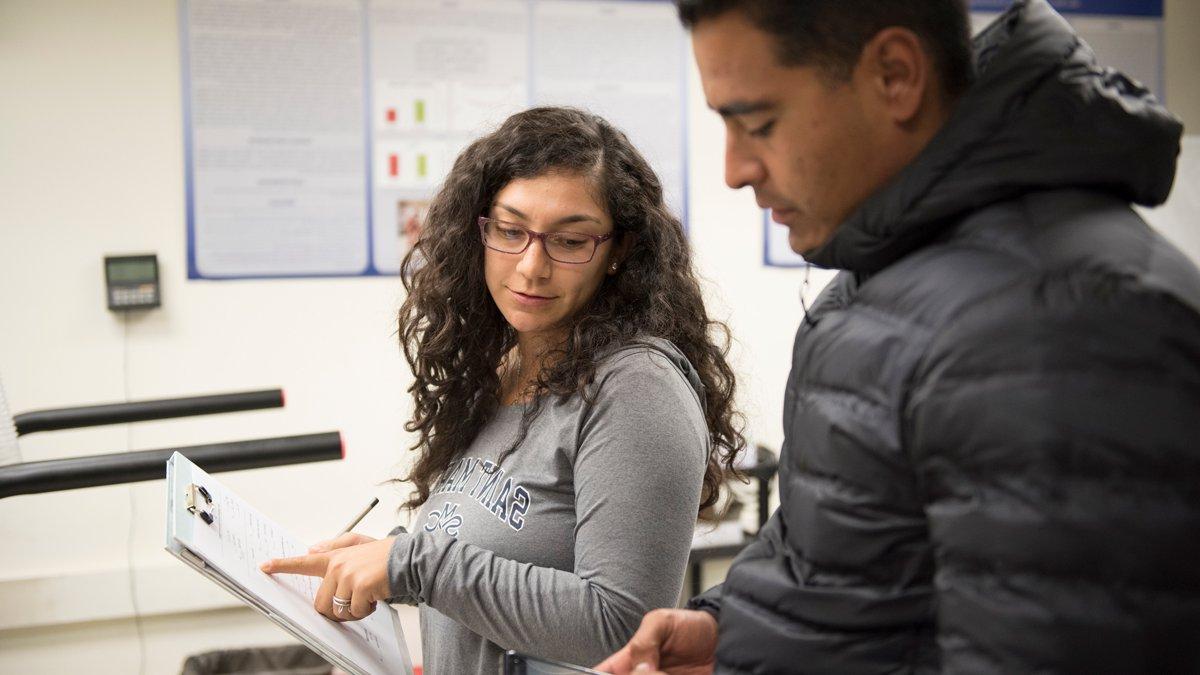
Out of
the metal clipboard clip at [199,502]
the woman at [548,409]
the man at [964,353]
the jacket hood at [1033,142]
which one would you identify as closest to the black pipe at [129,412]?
Result: the woman at [548,409]

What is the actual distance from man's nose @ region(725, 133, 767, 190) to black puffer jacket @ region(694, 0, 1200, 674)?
0.08m

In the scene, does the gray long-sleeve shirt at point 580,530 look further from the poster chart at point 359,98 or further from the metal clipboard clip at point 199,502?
the poster chart at point 359,98

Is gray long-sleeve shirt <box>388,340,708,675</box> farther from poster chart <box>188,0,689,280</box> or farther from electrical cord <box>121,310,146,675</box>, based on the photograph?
electrical cord <box>121,310,146,675</box>

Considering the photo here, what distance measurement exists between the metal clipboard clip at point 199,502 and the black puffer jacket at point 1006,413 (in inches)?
26.0

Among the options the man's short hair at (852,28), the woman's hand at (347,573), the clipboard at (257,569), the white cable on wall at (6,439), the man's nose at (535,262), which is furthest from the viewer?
the white cable on wall at (6,439)

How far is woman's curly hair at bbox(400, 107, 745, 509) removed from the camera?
130cm

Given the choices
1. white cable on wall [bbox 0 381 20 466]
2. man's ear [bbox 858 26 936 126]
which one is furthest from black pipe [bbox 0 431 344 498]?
man's ear [bbox 858 26 936 126]

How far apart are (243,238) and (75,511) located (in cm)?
82

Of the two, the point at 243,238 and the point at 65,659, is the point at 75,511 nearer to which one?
the point at 65,659

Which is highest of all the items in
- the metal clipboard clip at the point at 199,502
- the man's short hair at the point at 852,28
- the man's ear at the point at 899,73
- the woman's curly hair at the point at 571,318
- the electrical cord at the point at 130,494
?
the man's short hair at the point at 852,28

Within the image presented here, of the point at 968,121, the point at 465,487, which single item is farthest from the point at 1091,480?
the point at 465,487

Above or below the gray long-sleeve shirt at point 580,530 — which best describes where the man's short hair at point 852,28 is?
above

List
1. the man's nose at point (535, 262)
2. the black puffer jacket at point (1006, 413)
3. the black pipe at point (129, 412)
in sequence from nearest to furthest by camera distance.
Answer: the black puffer jacket at point (1006, 413) → the man's nose at point (535, 262) → the black pipe at point (129, 412)

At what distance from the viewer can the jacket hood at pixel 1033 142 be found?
616mm
